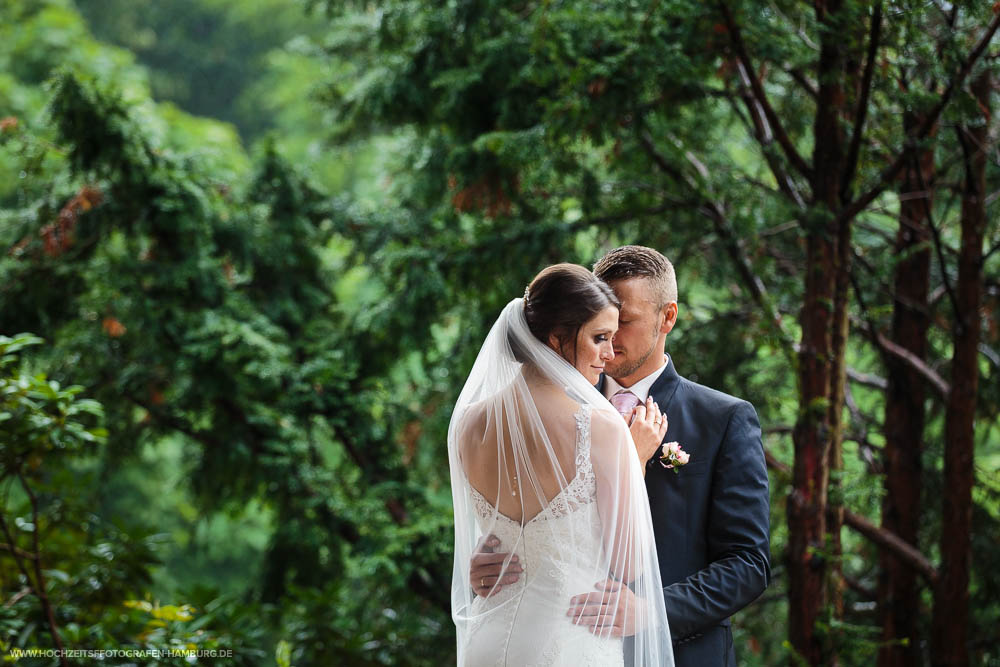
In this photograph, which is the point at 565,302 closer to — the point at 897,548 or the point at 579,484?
the point at 579,484

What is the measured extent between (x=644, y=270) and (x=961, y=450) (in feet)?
9.58

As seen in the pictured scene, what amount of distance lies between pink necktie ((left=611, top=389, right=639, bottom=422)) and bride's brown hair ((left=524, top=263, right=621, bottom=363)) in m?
0.30

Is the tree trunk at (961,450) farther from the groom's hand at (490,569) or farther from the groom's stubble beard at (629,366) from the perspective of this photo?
the groom's hand at (490,569)

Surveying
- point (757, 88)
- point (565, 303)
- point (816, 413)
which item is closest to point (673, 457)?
point (565, 303)

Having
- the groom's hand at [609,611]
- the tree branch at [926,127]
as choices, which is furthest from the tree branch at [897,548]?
the groom's hand at [609,611]

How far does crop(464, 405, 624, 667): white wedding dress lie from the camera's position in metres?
2.23

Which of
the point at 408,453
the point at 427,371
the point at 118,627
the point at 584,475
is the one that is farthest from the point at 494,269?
the point at 584,475

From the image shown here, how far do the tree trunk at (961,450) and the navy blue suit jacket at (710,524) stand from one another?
2.65 m

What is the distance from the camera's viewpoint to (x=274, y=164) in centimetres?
601

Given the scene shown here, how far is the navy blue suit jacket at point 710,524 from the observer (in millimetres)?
2285

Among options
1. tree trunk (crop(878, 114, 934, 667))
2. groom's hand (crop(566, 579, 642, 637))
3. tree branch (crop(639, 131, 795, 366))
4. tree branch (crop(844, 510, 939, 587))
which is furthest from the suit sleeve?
tree trunk (crop(878, 114, 934, 667))

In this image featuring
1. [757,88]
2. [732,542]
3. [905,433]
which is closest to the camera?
[732,542]

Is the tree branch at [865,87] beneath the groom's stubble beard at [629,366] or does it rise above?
above

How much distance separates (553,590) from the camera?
2.26 m
